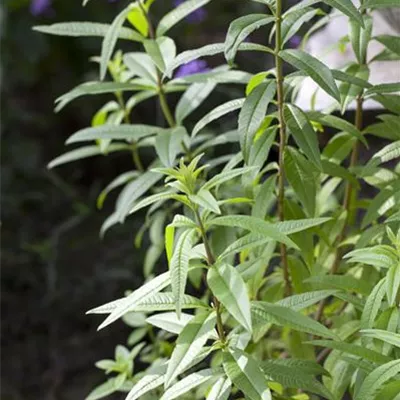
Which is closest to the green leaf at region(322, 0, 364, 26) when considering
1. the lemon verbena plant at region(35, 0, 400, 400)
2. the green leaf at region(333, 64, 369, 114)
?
the lemon verbena plant at region(35, 0, 400, 400)

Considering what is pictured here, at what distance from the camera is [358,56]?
1.04m

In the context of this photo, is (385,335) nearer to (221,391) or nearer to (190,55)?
(221,391)

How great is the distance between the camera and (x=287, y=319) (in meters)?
0.81

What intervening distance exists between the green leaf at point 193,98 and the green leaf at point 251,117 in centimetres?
31

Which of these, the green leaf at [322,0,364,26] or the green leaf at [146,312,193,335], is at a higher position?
the green leaf at [322,0,364,26]

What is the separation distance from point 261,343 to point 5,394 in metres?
1.06

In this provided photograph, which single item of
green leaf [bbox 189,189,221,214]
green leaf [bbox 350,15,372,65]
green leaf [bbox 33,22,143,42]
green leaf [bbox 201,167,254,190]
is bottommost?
green leaf [bbox 201,167,254,190]

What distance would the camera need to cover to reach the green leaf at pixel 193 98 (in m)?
1.21

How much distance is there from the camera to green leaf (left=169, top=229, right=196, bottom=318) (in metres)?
0.75

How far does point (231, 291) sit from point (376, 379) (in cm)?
15

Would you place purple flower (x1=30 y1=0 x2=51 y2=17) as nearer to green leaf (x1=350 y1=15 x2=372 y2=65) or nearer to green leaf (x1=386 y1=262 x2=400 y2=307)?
green leaf (x1=350 y1=15 x2=372 y2=65)

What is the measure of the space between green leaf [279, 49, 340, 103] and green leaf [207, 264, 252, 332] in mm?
196

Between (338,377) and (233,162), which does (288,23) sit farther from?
(338,377)

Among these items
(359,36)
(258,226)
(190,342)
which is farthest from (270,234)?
(359,36)
